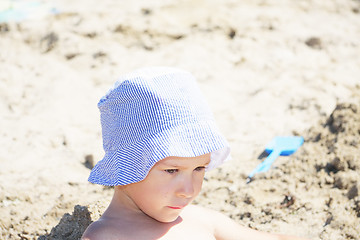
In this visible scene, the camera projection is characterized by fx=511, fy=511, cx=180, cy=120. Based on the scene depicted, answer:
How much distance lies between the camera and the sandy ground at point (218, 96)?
2.63 meters

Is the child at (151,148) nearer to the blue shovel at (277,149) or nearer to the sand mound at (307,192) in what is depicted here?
the sand mound at (307,192)

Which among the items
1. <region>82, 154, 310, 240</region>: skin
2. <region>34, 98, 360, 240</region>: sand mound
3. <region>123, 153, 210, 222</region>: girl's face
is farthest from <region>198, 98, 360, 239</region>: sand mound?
<region>123, 153, 210, 222</region>: girl's face

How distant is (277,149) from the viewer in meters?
3.15

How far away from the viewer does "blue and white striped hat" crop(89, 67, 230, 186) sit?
177 cm

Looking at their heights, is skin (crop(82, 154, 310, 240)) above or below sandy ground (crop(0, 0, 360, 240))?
above

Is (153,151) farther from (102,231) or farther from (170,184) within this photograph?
(102,231)

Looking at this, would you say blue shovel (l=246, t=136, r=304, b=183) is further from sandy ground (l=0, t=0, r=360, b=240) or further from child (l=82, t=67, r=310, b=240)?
child (l=82, t=67, r=310, b=240)

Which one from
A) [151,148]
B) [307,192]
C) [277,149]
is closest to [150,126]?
[151,148]

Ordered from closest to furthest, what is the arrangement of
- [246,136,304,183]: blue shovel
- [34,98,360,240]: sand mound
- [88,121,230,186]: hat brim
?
[88,121,230,186]: hat brim
[34,98,360,240]: sand mound
[246,136,304,183]: blue shovel

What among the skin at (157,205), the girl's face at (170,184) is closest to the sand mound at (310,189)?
the skin at (157,205)

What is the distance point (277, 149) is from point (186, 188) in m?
1.47

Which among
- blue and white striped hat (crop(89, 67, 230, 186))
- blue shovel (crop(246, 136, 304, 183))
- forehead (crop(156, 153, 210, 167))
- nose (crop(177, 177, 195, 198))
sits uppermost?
blue and white striped hat (crop(89, 67, 230, 186))

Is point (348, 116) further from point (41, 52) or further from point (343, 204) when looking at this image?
point (41, 52)

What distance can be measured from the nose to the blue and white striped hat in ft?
0.33
